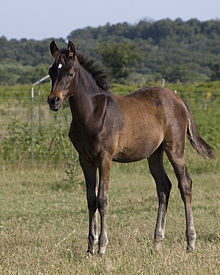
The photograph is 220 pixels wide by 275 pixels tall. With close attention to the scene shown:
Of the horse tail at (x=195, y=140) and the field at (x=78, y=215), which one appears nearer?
the field at (x=78, y=215)

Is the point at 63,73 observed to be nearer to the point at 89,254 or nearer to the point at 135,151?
the point at 135,151

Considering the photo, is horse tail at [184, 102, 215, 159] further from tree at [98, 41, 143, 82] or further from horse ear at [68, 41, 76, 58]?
tree at [98, 41, 143, 82]

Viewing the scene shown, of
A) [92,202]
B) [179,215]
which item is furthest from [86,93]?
[179,215]

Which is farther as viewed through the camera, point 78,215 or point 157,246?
point 78,215

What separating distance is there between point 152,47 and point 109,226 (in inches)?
3474

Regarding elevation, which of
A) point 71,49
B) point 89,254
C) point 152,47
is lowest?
point 89,254

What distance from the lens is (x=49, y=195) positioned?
33.2 feet

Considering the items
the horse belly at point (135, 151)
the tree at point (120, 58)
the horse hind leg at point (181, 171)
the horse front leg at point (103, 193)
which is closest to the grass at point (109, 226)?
the horse front leg at point (103, 193)

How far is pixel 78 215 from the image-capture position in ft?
27.5

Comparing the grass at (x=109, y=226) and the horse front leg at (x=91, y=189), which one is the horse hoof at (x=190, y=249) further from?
the horse front leg at (x=91, y=189)

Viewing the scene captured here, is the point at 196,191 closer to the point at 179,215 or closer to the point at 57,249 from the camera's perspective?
the point at 179,215

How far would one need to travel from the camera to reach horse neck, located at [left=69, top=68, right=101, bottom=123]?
5.78 metres

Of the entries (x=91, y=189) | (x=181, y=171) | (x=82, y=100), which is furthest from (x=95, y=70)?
(x=181, y=171)

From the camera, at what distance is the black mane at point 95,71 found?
236 inches
